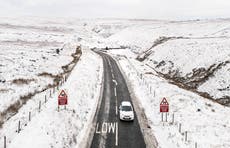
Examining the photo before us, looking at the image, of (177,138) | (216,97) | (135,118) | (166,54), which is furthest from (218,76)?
(166,54)

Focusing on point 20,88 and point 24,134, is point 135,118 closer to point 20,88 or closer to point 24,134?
point 24,134

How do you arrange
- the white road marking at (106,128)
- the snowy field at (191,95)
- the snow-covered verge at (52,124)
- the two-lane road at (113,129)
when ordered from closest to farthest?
the snow-covered verge at (52,124) → the two-lane road at (113,129) → the snowy field at (191,95) → the white road marking at (106,128)

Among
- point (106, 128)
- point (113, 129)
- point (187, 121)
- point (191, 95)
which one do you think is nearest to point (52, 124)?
point (106, 128)

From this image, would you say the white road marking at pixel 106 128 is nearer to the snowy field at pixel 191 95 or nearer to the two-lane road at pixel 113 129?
the two-lane road at pixel 113 129

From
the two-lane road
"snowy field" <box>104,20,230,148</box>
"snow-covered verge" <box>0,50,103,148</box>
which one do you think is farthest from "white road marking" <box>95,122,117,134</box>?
"snowy field" <box>104,20,230,148</box>

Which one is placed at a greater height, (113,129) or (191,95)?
(191,95)

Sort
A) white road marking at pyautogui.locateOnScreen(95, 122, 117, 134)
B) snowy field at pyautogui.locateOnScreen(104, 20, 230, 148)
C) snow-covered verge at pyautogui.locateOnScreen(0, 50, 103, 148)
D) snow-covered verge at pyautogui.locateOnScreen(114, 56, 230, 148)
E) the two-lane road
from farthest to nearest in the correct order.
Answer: white road marking at pyautogui.locateOnScreen(95, 122, 117, 134) → snowy field at pyautogui.locateOnScreen(104, 20, 230, 148) → snow-covered verge at pyautogui.locateOnScreen(114, 56, 230, 148) → the two-lane road → snow-covered verge at pyautogui.locateOnScreen(0, 50, 103, 148)

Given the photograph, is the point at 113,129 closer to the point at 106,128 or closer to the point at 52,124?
the point at 106,128

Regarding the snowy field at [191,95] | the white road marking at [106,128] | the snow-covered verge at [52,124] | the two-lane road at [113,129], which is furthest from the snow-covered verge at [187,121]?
the snow-covered verge at [52,124]

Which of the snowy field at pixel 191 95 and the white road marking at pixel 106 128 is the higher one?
the snowy field at pixel 191 95

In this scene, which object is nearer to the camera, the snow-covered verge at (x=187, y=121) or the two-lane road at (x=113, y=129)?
the two-lane road at (x=113, y=129)

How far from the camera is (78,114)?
24.1 m

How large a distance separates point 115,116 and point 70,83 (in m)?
10.5

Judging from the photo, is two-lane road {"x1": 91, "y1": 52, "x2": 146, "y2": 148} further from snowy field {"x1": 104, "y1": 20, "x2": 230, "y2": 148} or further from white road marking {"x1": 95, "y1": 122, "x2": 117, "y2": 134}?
snowy field {"x1": 104, "y1": 20, "x2": 230, "y2": 148}
